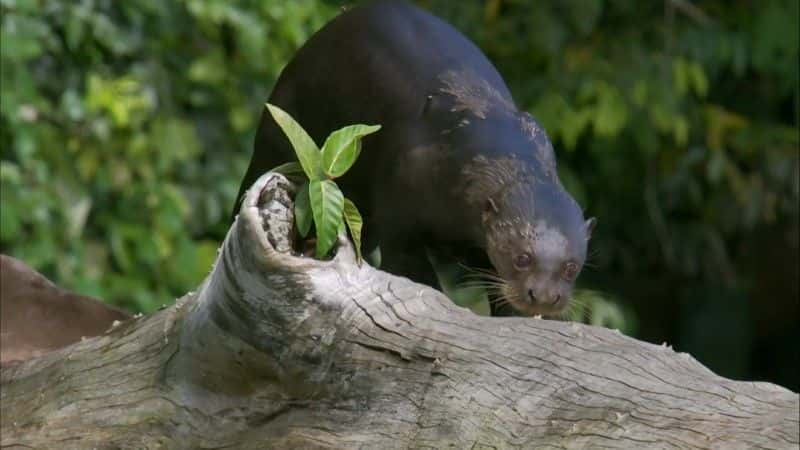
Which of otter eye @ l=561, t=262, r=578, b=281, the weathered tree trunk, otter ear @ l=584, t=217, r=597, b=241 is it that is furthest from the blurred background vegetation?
the weathered tree trunk

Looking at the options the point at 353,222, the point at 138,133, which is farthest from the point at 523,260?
the point at 138,133

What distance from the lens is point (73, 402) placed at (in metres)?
2.77

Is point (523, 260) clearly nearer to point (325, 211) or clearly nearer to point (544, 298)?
point (544, 298)

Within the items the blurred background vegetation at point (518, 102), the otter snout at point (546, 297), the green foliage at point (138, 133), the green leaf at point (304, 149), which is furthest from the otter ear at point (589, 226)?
the green foliage at point (138, 133)

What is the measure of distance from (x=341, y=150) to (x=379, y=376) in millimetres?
345

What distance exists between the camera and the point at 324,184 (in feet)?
7.68

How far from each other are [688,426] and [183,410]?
885 mm

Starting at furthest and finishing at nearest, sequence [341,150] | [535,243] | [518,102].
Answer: [518,102] < [535,243] < [341,150]

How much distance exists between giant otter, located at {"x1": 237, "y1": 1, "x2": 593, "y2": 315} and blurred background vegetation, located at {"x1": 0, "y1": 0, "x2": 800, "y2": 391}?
4.44 ft

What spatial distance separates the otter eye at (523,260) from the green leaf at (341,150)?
80cm

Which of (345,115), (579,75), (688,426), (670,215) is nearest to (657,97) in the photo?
(579,75)

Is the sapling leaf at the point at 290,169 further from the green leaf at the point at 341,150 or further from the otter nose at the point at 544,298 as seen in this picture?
the otter nose at the point at 544,298

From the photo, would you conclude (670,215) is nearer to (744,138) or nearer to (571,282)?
(744,138)

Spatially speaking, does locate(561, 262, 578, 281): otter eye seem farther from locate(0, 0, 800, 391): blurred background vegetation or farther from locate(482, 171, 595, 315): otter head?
locate(0, 0, 800, 391): blurred background vegetation
